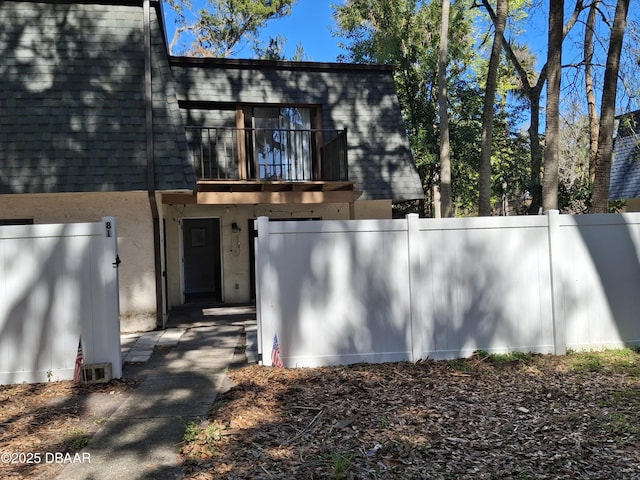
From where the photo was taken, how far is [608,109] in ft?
Result: 28.6

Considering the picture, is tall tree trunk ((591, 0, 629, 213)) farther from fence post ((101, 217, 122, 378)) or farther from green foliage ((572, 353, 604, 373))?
fence post ((101, 217, 122, 378))

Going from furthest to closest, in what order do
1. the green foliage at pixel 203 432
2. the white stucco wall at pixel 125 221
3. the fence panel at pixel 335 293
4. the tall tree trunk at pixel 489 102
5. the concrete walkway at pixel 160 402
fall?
the tall tree trunk at pixel 489 102, the white stucco wall at pixel 125 221, the fence panel at pixel 335 293, the green foliage at pixel 203 432, the concrete walkway at pixel 160 402

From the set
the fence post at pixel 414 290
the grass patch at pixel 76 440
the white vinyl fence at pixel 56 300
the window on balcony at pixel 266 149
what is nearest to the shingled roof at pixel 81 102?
the window on balcony at pixel 266 149

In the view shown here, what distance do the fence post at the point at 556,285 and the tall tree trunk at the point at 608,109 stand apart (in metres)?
3.06

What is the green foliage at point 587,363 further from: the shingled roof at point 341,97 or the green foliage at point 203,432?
the shingled roof at point 341,97

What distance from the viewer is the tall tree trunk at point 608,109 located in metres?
8.71

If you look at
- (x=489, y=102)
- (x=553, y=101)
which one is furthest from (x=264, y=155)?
(x=553, y=101)

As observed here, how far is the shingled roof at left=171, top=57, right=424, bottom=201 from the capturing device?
A: 39.2ft

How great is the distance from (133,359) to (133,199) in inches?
140

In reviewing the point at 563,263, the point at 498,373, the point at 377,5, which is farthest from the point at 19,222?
the point at 377,5

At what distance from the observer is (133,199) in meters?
9.34

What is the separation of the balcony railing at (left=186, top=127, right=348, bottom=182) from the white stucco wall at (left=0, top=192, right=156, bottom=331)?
2.37m

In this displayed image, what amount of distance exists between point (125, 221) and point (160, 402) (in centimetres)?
512

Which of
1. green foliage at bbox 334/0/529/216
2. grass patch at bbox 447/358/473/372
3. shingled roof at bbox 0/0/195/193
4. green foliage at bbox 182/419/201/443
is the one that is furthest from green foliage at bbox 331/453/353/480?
green foliage at bbox 334/0/529/216
